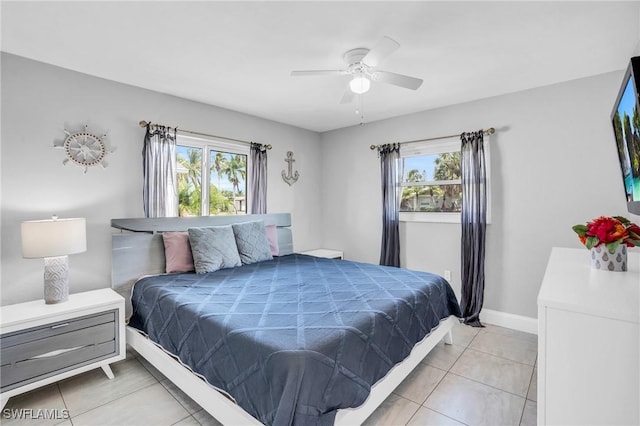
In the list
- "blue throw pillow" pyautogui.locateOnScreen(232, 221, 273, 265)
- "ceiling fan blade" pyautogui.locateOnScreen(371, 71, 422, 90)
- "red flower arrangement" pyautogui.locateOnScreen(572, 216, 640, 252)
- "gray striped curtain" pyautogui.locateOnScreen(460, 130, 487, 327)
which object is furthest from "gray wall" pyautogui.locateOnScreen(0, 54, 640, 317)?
"red flower arrangement" pyautogui.locateOnScreen(572, 216, 640, 252)

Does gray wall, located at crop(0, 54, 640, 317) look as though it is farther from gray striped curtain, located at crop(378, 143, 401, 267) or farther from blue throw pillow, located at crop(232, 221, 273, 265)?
blue throw pillow, located at crop(232, 221, 273, 265)

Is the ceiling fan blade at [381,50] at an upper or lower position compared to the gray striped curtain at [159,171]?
upper

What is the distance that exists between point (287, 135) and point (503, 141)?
279 centimetres

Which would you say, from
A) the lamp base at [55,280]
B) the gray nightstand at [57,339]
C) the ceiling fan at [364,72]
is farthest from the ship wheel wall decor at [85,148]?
the ceiling fan at [364,72]

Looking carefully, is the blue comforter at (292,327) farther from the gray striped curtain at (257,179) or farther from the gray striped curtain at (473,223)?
the gray striped curtain at (257,179)

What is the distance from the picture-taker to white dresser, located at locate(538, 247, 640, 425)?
893 mm

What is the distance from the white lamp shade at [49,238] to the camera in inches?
84.6

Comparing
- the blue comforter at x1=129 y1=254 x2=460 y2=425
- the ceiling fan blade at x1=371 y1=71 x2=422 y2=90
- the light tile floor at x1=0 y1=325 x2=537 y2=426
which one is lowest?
the light tile floor at x1=0 y1=325 x2=537 y2=426

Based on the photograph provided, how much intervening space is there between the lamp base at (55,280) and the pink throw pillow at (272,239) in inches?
76.6

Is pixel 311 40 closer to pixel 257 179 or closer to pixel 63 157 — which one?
pixel 257 179

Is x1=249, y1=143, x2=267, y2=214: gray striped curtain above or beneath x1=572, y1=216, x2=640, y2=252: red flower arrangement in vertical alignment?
above

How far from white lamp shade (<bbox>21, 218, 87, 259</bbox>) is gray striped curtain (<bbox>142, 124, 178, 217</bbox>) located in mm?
798

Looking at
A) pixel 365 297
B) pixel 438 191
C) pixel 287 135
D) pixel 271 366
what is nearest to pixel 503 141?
pixel 438 191

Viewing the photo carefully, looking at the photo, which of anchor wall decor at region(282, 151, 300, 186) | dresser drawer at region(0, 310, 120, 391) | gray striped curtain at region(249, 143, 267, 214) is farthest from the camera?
anchor wall decor at region(282, 151, 300, 186)
